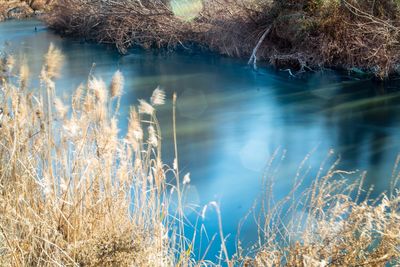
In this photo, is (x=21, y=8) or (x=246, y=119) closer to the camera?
(x=246, y=119)

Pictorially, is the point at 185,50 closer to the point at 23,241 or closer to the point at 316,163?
the point at 316,163

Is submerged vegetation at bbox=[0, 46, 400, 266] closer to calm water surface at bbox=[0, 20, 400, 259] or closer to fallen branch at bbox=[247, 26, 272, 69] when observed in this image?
calm water surface at bbox=[0, 20, 400, 259]

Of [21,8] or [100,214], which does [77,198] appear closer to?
[100,214]

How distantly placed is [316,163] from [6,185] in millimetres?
3698

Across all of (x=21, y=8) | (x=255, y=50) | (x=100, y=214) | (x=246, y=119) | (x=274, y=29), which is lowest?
(x=246, y=119)

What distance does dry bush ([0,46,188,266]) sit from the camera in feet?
8.17

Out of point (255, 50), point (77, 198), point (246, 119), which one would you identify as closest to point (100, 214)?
point (77, 198)

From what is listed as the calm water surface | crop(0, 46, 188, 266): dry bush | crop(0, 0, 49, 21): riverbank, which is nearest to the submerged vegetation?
crop(0, 46, 188, 266): dry bush

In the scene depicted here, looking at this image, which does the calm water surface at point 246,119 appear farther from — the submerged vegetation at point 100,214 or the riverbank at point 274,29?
the submerged vegetation at point 100,214

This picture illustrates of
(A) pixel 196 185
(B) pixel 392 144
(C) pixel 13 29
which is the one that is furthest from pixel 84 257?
(C) pixel 13 29

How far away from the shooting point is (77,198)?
2811mm

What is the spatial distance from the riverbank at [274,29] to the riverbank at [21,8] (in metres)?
7.56

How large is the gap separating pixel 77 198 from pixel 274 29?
8.03 metres

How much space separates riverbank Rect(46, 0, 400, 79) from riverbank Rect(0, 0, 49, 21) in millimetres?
7562
